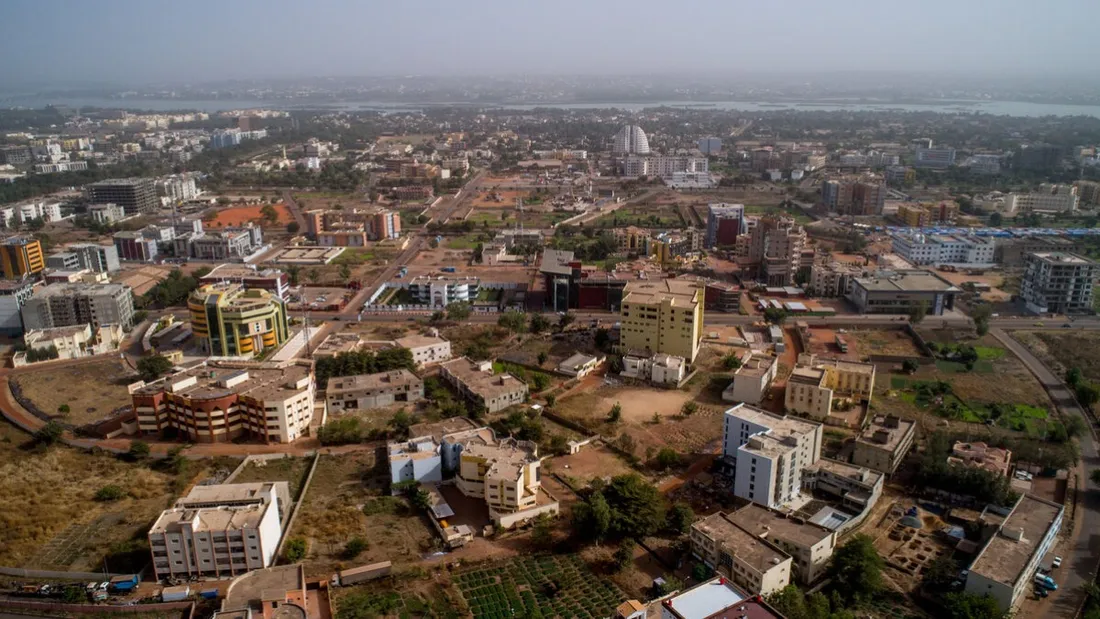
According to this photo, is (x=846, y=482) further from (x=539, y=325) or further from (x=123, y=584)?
(x=123, y=584)

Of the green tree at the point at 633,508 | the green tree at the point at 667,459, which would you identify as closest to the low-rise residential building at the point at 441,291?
the green tree at the point at 667,459

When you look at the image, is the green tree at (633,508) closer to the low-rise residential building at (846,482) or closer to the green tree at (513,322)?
the low-rise residential building at (846,482)

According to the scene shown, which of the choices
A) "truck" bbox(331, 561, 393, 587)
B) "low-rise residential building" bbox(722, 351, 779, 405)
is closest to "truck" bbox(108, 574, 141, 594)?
"truck" bbox(331, 561, 393, 587)

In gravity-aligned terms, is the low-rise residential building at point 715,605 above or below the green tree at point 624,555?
above

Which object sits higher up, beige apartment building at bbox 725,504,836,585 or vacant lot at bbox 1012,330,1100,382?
beige apartment building at bbox 725,504,836,585

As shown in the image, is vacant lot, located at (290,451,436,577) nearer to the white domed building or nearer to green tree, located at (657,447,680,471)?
green tree, located at (657,447,680,471)

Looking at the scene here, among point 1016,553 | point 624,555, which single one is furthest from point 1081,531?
point 624,555
